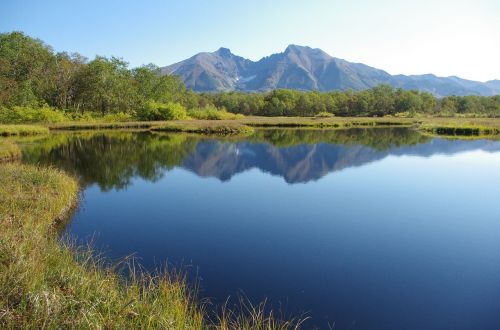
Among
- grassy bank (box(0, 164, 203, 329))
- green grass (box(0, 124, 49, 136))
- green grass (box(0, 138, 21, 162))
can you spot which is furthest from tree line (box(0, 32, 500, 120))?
grassy bank (box(0, 164, 203, 329))

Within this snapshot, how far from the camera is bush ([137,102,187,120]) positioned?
9781 cm

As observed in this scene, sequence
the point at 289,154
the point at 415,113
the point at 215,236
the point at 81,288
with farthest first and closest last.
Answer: the point at 415,113 < the point at 289,154 < the point at 215,236 < the point at 81,288

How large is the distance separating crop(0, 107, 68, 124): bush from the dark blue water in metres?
40.3

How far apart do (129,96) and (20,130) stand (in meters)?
42.8

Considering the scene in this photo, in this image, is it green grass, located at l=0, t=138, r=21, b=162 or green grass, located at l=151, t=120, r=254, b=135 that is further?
green grass, located at l=151, t=120, r=254, b=135

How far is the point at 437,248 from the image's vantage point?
52.6ft

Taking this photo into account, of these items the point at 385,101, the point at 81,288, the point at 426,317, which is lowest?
the point at 426,317

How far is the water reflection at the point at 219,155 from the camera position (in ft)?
115

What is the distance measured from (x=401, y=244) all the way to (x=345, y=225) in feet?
10.5

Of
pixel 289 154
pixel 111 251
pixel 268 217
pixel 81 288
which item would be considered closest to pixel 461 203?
pixel 268 217

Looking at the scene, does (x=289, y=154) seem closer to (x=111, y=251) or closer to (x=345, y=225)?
(x=345, y=225)

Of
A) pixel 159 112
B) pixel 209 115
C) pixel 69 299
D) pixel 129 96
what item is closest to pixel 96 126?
pixel 159 112

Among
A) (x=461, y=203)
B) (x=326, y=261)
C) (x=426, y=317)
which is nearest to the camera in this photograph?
(x=426, y=317)

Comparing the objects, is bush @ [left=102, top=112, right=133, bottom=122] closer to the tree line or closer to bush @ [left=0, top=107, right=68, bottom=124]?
the tree line
